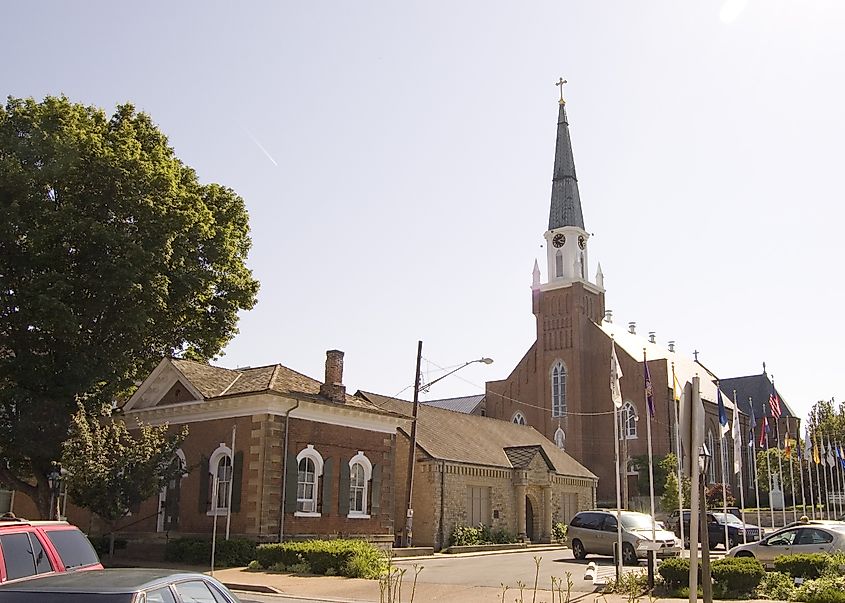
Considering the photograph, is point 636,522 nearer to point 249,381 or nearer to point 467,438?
point 249,381

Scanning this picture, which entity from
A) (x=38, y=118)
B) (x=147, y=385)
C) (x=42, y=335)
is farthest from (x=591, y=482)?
(x=38, y=118)

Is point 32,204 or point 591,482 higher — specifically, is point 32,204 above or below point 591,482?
above

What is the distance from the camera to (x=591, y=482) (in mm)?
Answer: 47469

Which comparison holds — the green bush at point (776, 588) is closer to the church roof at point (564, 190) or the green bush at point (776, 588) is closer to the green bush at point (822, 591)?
the green bush at point (822, 591)

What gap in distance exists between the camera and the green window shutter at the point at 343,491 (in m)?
29.0

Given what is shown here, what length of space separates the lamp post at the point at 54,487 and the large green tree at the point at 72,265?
0.41 metres

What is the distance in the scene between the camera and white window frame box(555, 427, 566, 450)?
67.3 metres

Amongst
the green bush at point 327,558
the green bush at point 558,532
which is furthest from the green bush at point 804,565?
the green bush at point 558,532

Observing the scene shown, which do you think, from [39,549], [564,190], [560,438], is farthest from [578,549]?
[564,190]

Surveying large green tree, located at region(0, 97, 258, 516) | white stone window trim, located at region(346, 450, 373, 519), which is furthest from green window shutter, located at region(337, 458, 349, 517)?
large green tree, located at region(0, 97, 258, 516)

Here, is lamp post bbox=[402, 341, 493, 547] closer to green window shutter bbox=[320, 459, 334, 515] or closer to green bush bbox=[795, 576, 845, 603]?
green window shutter bbox=[320, 459, 334, 515]

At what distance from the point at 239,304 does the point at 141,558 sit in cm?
1104

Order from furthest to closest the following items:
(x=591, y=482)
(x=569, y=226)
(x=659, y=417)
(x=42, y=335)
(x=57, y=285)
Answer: (x=569, y=226) < (x=659, y=417) < (x=591, y=482) < (x=42, y=335) < (x=57, y=285)

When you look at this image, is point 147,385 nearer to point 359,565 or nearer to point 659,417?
point 359,565
